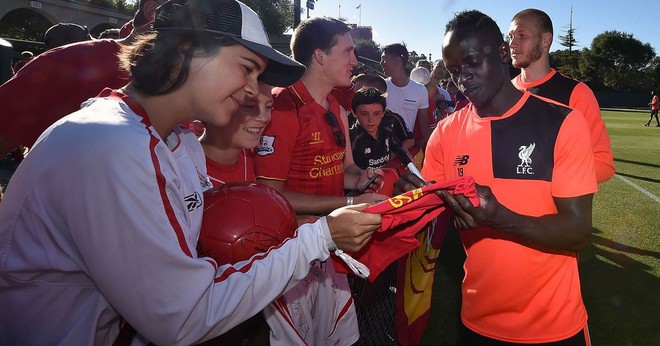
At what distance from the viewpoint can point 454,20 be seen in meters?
2.46

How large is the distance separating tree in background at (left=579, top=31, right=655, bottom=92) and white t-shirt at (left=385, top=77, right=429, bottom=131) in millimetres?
76491

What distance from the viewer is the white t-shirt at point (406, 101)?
6.98 meters

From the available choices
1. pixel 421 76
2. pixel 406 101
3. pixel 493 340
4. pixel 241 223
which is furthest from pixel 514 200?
pixel 421 76

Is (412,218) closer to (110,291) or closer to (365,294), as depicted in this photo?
(110,291)

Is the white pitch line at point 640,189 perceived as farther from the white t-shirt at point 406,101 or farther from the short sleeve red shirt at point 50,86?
the short sleeve red shirt at point 50,86

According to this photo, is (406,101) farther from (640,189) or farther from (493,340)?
(640,189)

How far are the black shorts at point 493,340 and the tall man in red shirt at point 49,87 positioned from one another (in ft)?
8.31

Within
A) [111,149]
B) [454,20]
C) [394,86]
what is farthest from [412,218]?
[394,86]

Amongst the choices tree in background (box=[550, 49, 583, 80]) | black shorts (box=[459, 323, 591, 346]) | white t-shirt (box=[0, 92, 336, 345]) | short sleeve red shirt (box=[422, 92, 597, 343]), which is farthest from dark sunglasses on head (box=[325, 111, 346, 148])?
tree in background (box=[550, 49, 583, 80])

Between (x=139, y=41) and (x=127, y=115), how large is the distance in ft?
1.46

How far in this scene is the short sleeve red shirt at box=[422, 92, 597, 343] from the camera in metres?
2.03

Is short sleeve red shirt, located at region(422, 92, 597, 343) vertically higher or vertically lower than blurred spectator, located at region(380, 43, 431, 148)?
lower

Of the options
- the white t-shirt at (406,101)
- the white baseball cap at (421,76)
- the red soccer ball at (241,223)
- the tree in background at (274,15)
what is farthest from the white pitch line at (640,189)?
the tree in background at (274,15)

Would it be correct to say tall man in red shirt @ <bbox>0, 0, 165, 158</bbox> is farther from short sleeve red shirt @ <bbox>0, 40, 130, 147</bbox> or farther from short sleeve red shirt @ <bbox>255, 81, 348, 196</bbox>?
short sleeve red shirt @ <bbox>255, 81, 348, 196</bbox>
